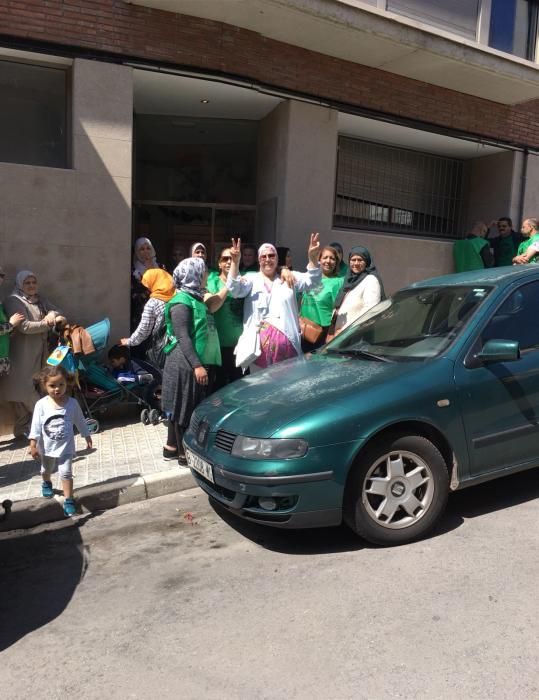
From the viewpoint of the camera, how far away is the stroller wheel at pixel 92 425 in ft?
21.1

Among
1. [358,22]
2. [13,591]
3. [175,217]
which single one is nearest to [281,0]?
[358,22]

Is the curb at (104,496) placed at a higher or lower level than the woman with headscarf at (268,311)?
lower

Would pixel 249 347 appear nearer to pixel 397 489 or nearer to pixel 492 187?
pixel 397 489

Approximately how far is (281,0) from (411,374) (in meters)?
5.29

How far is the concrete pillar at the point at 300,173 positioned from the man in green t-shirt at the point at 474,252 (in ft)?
8.93

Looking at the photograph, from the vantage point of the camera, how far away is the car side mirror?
12.6 ft

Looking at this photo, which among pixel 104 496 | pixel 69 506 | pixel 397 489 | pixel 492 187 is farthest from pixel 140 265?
pixel 492 187

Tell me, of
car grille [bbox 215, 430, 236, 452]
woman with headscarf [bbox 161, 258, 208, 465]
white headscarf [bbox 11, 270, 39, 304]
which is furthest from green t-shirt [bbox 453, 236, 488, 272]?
car grille [bbox 215, 430, 236, 452]

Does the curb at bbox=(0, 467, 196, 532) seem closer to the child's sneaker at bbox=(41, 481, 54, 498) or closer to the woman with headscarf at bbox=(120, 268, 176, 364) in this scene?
the child's sneaker at bbox=(41, 481, 54, 498)

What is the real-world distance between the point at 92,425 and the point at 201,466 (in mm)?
2889

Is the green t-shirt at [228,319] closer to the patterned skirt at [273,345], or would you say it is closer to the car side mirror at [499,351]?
the patterned skirt at [273,345]

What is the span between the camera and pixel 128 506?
193 inches

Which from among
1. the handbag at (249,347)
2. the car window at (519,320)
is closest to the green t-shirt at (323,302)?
the handbag at (249,347)

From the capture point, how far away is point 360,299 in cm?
605
